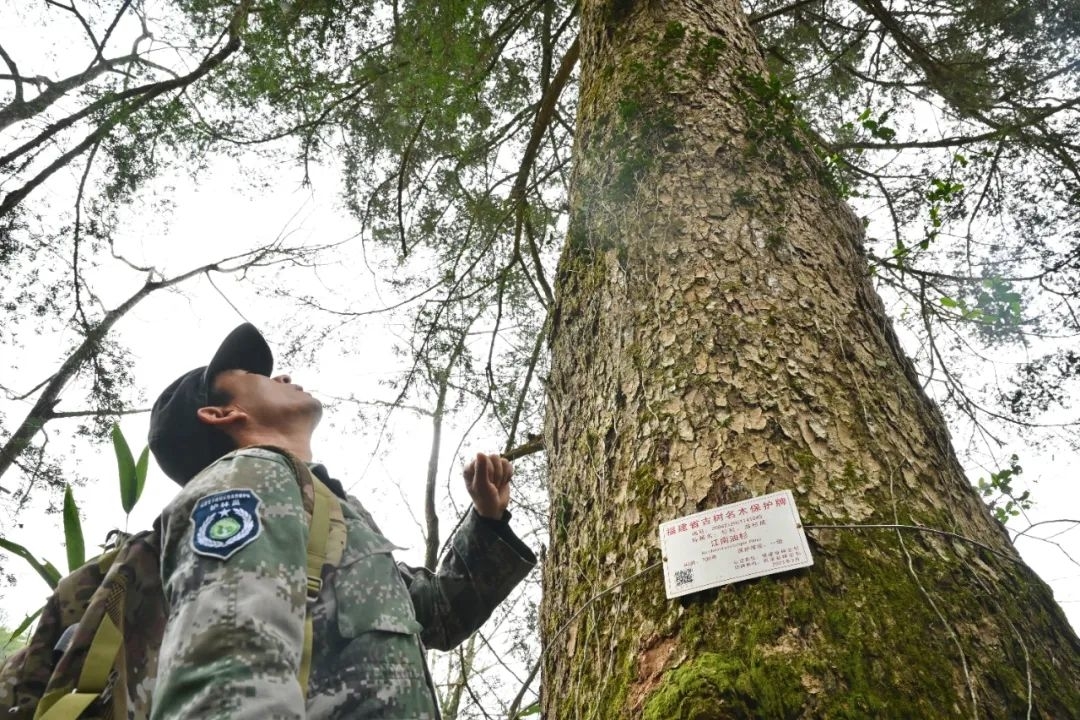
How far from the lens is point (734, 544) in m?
1.02

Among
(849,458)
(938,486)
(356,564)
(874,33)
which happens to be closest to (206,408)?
(356,564)

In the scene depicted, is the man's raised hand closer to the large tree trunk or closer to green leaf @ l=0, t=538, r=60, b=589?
the large tree trunk

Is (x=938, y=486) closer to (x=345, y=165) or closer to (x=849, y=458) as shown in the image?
(x=849, y=458)

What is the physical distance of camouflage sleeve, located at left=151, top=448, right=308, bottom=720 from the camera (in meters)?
0.77

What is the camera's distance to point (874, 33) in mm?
4445

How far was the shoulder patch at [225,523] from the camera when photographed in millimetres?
911

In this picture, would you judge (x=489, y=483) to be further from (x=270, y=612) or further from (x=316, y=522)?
(x=270, y=612)

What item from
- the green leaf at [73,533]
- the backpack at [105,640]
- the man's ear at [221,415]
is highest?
the man's ear at [221,415]

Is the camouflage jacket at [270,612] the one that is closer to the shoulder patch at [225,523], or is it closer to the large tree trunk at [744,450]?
the shoulder patch at [225,523]

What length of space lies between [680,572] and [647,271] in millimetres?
754

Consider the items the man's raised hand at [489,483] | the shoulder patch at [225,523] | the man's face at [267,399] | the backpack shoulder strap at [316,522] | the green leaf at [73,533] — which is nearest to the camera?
the shoulder patch at [225,523]

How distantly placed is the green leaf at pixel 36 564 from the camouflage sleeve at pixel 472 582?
1.03 meters

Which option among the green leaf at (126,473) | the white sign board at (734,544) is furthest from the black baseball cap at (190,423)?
the white sign board at (734,544)

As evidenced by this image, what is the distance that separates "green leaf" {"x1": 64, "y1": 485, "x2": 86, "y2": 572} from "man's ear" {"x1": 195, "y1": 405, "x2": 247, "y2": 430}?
528mm
